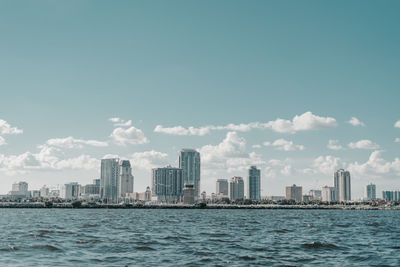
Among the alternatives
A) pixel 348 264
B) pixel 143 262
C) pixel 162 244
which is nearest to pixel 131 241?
pixel 162 244

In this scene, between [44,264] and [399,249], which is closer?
[44,264]

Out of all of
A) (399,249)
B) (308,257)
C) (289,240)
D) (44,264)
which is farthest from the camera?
(289,240)

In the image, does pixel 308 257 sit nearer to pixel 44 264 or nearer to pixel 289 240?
pixel 289 240

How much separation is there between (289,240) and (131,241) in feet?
75.8

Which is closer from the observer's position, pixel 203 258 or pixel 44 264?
pixel 44 264

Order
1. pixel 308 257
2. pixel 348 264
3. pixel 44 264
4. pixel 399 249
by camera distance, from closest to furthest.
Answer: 1. pixel 44 264
2. pixel 348 264
3. pixel 308 257
4. pixel 399 249

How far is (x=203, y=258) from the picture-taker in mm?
45781

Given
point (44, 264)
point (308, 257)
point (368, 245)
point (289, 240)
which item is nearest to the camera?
point (44, 264)

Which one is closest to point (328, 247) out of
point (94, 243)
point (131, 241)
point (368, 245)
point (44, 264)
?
point (368, 245)

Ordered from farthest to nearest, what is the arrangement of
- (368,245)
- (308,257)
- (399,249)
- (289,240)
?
(289,240)
(368,245)
(399,249)
(308,257)

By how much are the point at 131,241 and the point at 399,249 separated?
34.8m

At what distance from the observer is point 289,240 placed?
2616 inches

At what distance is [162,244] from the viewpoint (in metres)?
58.8

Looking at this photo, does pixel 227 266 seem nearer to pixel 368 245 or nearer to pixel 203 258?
pixel 203 258
